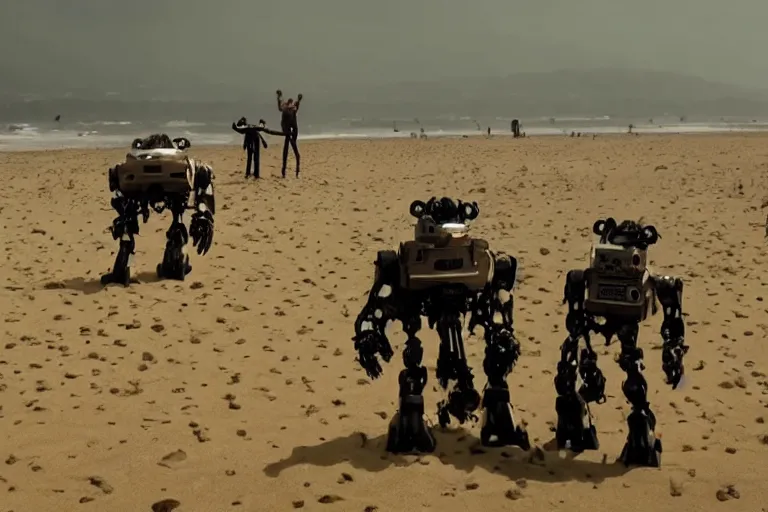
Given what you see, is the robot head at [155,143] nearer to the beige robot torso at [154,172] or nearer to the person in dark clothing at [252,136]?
the beige robot torso at [154,172]

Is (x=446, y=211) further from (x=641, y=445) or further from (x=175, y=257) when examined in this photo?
(x=175, y=257)

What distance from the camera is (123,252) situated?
9.80m

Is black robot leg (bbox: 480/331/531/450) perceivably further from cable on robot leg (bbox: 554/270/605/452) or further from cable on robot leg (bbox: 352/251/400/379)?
cable on robot leg (bbox: 352/251/400/379)

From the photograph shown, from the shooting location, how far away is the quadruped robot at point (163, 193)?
9.42 m

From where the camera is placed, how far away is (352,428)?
236 inches

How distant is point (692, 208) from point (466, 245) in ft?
34.9

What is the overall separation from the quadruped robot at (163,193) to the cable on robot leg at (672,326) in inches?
236

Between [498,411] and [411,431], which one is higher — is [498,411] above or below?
above

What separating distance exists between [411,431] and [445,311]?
0.85 metres

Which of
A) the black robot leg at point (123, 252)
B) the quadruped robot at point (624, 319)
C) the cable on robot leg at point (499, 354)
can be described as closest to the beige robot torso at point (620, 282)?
the quadruped robot at point (624, 319)

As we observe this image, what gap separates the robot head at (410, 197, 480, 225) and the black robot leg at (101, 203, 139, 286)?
543 cm

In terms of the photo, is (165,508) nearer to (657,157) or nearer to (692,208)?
(692,208)

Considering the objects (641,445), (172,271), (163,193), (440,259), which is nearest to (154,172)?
(163,193)

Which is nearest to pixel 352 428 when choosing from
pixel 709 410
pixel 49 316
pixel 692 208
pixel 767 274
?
pixel 709 410
